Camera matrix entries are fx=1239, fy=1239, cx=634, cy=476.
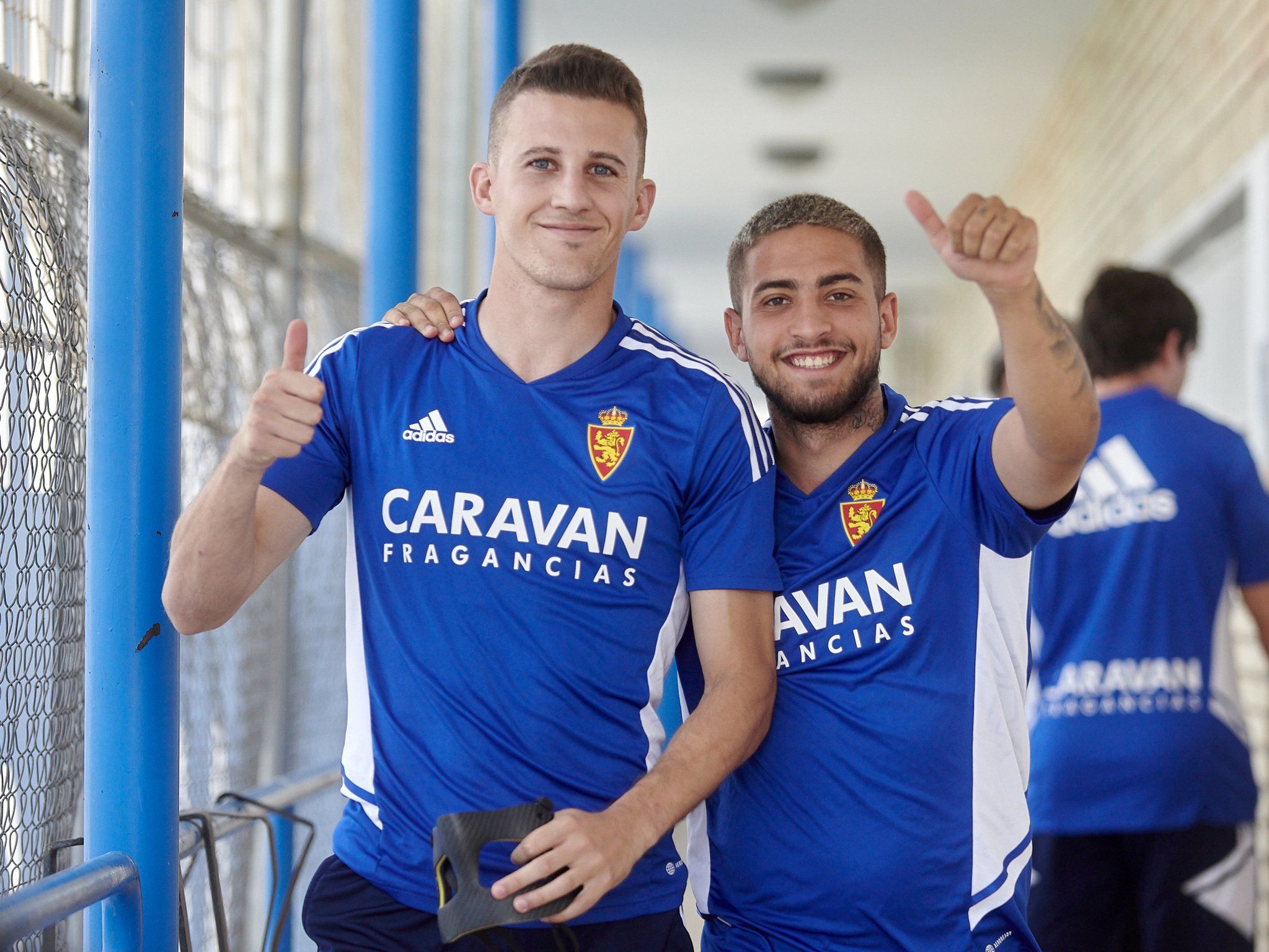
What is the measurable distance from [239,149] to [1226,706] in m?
2.66

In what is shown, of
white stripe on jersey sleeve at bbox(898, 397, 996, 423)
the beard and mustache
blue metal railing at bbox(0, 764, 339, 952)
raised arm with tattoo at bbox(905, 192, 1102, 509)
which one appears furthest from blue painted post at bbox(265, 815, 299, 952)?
raised arm with tattoo at bbox(905, 192, 1102, 509)

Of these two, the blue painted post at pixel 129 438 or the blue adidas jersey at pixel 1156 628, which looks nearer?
the blue painted post at pixel 129 438

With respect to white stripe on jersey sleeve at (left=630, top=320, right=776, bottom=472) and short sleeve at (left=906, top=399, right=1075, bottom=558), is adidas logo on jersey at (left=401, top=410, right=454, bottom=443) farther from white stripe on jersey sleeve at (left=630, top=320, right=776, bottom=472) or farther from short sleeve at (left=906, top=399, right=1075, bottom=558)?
short sleeve at (left=906, top=399, right=1075, bottom=558)

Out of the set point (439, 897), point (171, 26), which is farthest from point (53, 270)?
point (439, 897)

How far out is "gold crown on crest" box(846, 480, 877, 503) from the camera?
5.69 feet

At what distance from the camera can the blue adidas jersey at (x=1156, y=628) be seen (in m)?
2.43

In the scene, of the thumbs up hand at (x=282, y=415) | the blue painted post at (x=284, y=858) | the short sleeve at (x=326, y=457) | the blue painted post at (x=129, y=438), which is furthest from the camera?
the blue painted post at (x=284, y=858)

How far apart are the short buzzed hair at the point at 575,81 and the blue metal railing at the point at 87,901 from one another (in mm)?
1053

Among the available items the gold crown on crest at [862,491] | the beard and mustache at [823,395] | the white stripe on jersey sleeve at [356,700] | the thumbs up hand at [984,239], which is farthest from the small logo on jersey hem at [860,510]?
the white stripe on jersey sleeve at [356,700]

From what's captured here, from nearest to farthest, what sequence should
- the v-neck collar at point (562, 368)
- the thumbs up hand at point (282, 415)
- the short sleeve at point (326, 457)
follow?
the thumbs up hand at point (282, 415) < the short sleeve at point (326, 457) < the v-neck collar at point (562, 368)

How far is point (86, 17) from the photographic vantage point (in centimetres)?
187

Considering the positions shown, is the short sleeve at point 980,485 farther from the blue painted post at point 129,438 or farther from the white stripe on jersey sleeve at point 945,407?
the blue painted post at point 129,438

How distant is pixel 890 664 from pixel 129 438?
3.31ft

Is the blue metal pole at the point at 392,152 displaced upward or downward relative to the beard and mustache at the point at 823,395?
upward
